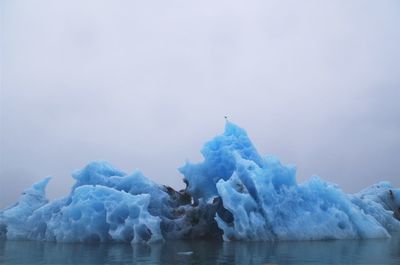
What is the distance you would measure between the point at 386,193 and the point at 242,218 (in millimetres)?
15274

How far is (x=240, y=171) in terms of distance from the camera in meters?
21.9

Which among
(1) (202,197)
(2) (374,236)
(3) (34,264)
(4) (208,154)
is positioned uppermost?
(4) (208,154)

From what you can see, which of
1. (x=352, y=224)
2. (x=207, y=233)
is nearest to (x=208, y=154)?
(x=207, y=233)

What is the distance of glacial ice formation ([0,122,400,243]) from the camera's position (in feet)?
66.0

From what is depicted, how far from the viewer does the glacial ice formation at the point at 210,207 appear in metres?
20.1

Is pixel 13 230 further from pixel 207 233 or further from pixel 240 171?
pixel 240 171

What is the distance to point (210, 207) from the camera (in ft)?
75.3

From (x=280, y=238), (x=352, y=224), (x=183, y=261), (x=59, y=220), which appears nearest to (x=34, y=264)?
(x=183, y=261)

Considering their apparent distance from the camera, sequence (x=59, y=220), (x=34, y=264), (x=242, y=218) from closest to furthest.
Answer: (x=34, y=264), (x=242, y=218), (x=59, y=220)

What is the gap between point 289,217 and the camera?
20.5 m

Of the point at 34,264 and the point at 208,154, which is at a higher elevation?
the point at 208,154

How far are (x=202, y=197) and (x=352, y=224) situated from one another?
827 cm

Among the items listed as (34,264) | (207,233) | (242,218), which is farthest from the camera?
(207,233)

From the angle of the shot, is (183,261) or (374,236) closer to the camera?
(183,261)
